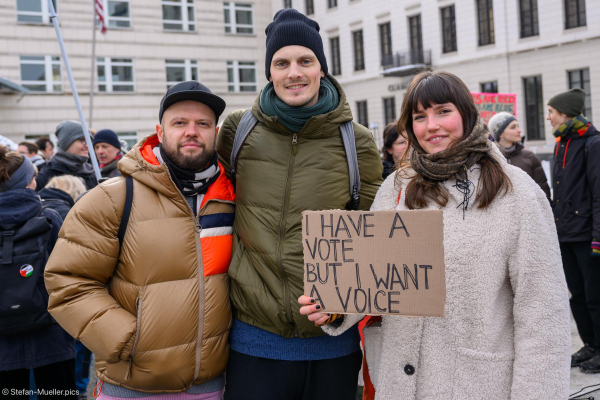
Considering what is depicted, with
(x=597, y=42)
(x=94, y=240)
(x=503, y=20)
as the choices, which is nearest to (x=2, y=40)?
(x=503, y=20)

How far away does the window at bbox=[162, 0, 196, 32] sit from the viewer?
3055cm

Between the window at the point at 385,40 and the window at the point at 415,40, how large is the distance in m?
1.41

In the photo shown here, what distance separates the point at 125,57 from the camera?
29.1 m

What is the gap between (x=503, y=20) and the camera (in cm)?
2495

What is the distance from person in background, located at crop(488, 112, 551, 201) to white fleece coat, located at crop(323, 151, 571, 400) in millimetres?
4681

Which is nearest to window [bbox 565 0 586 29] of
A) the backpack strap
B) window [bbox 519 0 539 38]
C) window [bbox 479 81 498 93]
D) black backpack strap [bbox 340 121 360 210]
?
window [bbox 519 0 539 38]

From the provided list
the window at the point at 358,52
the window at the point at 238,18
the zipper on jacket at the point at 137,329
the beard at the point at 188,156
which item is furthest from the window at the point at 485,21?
the zipper on jacket at the point at 137,329

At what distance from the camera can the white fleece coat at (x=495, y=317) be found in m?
1.99

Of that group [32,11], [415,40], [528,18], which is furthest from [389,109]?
[32,11]

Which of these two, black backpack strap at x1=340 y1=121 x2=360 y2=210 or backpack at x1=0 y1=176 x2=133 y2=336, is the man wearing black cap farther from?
backpack at x1=0 y1=176 x2=133 y2=336

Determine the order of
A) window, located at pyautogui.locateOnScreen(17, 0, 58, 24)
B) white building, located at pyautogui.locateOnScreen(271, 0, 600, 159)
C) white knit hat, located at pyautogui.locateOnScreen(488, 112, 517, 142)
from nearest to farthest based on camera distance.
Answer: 1. white knit hat, located at pyautogui.locateOnScreen(488, 112, 517, 142)
2. white building, located at pyautogui.locateOnScreen(271, 0, 600, 159)
3. window, located at pyautogui.locateOnScreen(17, 0, 58, 24)

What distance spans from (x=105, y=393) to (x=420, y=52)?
28041mm

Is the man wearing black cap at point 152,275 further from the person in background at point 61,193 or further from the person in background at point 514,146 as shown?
the person in background at point 514,146

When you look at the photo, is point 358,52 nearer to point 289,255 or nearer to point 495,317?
point 289,255
